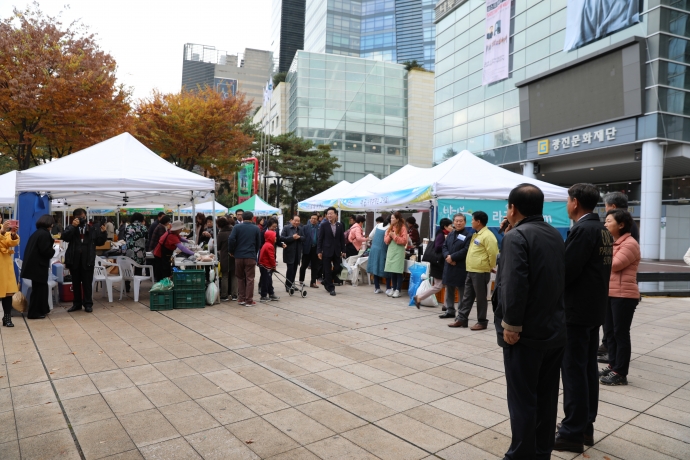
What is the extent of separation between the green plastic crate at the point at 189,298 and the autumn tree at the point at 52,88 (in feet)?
34.8

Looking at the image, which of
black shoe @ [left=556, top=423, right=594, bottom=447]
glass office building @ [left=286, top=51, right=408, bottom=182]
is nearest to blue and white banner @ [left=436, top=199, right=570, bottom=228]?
black shoe @ [left=556, top=423, right=594, bottom=447]

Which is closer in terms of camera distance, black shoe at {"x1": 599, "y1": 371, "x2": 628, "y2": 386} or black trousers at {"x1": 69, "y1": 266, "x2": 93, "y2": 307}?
black shoe at {"x1": 599, "y1": 371, "x2": 628, "y2": 386}

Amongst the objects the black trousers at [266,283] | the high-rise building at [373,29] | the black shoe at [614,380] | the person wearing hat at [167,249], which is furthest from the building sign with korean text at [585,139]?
the high-rise building at [373,29]

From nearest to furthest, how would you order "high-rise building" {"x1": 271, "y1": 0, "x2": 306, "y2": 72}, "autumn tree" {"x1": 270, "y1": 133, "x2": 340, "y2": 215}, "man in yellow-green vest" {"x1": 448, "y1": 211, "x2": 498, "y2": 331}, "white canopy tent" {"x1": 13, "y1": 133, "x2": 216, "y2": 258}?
1. "man in yellow-green vest" {"x1": 448, "y1": 211, "x2": 498, "y2": 331}
2. "white canopy tent" {"x1": 13, "y1": 133, "x2": 216, "y2": 258}
3. "autumn tree" {"x1": 270, "y1": 133, "x2": 340, "y2": 215}
4. "high-rise building" {"x1": 271, "y1": 0, "x2": 306, "y2": 72}

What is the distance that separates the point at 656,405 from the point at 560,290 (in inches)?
92.9

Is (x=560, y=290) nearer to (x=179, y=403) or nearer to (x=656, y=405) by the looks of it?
(x=656, y=405)

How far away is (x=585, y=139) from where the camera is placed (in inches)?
914

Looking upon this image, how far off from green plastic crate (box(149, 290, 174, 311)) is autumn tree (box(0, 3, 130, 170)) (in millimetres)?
10475

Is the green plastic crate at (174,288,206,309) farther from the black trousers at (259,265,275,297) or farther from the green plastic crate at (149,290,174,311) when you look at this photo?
the black trousers at (259,265,275,297)

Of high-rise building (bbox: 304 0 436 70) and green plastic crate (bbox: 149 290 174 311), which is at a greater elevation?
high-rise building (bbox: 304 0 436 70)

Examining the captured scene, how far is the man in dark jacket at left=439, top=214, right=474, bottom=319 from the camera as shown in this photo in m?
7.32

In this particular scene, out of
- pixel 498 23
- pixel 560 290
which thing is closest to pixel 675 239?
pixel 498 23

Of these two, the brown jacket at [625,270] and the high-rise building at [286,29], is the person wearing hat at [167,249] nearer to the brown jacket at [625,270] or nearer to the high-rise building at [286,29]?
the brown jacket at [625,270]

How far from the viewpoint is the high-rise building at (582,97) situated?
66.8 ft
